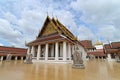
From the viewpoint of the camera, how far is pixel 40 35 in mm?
18453

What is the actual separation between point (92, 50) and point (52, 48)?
1952 centimetres

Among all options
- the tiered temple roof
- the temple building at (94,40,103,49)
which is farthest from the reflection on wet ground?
the temple building at (94,40,103,49)

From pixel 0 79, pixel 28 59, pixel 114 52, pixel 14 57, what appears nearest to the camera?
pixel 0 79

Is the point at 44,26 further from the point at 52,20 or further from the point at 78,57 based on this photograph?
the point at 78,57

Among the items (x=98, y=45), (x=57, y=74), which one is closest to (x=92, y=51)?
(x=98, y=45)

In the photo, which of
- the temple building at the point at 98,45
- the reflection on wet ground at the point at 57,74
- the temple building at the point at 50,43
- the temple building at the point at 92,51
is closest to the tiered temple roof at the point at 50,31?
the temple building at the point at 50,43

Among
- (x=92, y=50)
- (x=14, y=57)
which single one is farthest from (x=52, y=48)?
(x=92, y=50)

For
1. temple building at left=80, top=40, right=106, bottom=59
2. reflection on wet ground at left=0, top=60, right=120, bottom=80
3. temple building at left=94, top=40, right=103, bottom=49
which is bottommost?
reflection on wet ground at left=0, top=60, right=120, bottom=80

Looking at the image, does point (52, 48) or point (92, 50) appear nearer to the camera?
point (52, 48)

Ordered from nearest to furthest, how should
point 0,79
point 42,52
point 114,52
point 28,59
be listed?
1. point 0,79
2. point 28,59
3. point 42,52
4. point 114,52

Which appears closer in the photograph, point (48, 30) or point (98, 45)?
point (48, 30)

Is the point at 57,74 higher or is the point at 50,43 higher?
the point at 50,43

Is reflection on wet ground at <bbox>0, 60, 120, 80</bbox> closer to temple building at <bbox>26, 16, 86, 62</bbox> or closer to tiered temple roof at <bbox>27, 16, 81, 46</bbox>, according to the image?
temple building at <bbox>26, 16, 86, 62</bbox>

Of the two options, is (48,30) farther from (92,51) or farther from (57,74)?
(92,51)
